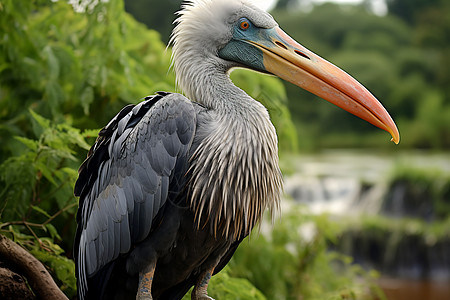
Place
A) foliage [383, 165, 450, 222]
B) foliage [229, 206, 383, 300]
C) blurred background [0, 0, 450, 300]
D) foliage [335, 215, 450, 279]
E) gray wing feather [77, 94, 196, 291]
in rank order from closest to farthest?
gray wing feather [77, 94, 196, 291] → blurred background [0, 0, 450, 300] → foliage [229, 206, 383, 300] → foliage [335, 215, 450, 279] → foliage [383, 165, 450, 222]

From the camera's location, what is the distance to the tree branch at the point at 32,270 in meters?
2.76

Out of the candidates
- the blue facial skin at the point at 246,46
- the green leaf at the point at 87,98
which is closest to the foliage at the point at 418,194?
the green leaf at the point at 87,98

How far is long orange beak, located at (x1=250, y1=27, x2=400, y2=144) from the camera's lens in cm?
279

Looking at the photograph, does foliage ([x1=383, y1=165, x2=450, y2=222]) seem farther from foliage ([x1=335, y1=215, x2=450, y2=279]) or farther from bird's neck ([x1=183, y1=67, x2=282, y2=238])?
bird's neck ([x1=183, y1=67, x2=282, y2=238])

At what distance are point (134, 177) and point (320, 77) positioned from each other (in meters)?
1.09

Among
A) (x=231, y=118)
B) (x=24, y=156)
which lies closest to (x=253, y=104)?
(x=231, y=118)

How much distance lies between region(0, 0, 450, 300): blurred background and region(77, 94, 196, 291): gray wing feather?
0.55m

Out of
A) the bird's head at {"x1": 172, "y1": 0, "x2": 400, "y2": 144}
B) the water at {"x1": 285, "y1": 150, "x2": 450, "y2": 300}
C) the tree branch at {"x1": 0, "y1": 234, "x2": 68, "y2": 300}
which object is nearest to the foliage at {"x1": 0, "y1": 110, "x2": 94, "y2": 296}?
the tree branch at {"x1": 0, "y1": 234, "x2": 68, "y2": 300}

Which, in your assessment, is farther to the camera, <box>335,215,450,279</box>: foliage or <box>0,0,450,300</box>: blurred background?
<box>335,215,450,279</box>: foliage

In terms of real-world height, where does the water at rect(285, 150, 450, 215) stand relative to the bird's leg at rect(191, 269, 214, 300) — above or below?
below

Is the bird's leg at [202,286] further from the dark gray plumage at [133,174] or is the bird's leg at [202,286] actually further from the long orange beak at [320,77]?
the long orange beak at [320,77]

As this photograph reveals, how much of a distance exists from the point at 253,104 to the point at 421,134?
85.8 ft

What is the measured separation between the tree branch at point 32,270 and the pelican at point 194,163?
7.0 inches

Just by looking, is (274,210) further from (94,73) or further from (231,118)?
(94,73)
